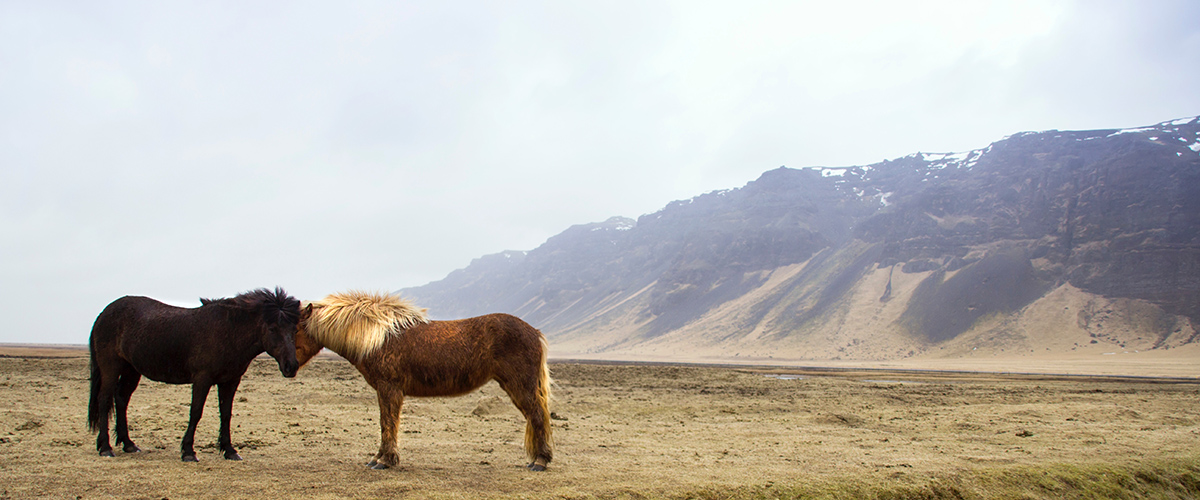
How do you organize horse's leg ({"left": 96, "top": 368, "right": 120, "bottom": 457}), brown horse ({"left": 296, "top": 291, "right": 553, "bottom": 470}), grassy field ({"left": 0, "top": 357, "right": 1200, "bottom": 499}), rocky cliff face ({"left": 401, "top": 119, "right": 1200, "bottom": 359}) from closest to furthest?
grassy field ({"left": 0, "top": 357, "right": 1200, "bottom": 499}), brown horse ({"left": 296, "top": 291, "right": 553, "bottom": 470}), horse's leg ({"left": 96, "top": 368, "right": 120, "bottom": 457}), rocky cliff face ({"left": 401, "top": 119, "right": 1200, "bottom": 359})

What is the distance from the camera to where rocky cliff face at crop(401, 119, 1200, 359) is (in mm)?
92375

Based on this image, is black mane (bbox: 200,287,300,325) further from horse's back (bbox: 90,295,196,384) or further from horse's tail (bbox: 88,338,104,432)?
horse's tail (bbox: 88,338,104,432)

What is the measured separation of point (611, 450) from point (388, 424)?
393 cm

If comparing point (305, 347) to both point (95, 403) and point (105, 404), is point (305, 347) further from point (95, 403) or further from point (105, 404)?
point (95, 403)

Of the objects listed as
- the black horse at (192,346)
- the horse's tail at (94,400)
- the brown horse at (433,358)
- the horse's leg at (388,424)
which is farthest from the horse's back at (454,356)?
the horse's tail at (94,400)

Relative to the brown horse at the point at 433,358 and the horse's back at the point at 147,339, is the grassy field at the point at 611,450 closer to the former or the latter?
the brown horse at the point at 433,358

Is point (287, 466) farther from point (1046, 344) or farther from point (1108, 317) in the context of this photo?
point (1108, 317)

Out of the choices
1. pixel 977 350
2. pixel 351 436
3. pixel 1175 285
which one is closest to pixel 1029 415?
pixel 351 436

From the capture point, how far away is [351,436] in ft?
37.1

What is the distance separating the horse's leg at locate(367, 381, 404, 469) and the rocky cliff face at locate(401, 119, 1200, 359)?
92.3m

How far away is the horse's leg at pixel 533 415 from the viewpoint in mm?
8227

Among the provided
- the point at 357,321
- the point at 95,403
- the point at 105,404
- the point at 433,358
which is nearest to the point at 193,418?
the point at 105,404

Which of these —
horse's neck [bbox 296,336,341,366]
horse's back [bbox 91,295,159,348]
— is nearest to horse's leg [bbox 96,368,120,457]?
horse's back [bbox 91,295,159,348]

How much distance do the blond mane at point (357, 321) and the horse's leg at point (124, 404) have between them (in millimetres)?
2537
